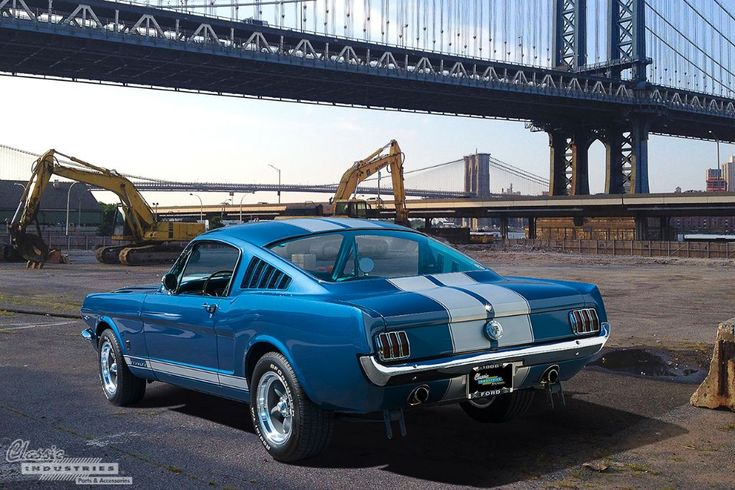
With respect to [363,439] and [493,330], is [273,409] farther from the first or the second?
[493,330]

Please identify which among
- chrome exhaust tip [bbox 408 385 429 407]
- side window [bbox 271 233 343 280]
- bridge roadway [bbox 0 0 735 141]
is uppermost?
bridge roadway [bbox 0 0 735 141]

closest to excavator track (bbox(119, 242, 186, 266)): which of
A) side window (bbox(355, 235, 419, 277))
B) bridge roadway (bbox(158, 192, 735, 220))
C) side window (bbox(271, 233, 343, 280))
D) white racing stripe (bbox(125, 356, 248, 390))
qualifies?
bridge roadway (bbox(158, 192, 735, 220))

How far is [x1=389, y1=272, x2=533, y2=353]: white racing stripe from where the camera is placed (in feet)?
17.7

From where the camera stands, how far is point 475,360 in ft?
17.7

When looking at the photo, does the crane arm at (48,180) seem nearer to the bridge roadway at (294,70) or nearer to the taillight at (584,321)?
the bridge roadway at (294,70)

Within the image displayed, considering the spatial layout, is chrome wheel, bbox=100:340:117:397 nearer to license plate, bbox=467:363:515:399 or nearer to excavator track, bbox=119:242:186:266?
license plate, bbox=467:363:515:399

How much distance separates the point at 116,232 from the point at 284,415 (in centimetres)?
4364

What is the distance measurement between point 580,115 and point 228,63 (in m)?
52.0

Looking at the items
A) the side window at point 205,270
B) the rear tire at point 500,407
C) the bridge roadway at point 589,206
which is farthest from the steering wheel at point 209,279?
the bridge roadway at point 589,206

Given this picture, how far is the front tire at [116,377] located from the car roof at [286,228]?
161cm

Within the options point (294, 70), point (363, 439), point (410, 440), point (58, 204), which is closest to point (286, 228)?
point (363, 439)

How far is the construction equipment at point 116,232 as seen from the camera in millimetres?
41812

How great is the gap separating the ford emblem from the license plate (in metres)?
0.18

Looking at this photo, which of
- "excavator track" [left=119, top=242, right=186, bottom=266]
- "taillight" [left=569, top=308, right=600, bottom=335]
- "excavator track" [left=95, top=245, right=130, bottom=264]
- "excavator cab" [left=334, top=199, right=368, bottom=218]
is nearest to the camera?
"taillight" [left=569, top=308, right=600, bottom=335]
